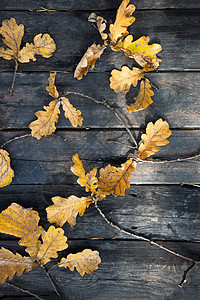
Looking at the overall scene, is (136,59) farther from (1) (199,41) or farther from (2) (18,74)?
(2) (18,74)

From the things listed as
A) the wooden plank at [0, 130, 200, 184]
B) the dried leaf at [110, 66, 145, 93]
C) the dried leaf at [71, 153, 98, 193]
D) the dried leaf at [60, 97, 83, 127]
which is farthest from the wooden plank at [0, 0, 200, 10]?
the dried leaf at [71, 153, 98, 193]

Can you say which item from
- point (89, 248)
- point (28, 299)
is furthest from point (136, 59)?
point (28, 299)

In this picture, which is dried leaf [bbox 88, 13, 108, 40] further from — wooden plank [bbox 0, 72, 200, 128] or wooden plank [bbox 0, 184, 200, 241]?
wooden plank [bbox 0, 184, 200, 241]

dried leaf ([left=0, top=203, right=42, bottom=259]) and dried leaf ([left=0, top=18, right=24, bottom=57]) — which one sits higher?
dried leaf ([left=0, top=18, right=24, bottom=57])

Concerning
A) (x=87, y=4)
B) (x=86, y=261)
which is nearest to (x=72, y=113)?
(x=87, y=4)

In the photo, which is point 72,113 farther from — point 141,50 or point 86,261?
point 86,261

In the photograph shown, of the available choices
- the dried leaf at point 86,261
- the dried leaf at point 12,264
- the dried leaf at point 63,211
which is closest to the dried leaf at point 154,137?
the dried leaf at point 63,211

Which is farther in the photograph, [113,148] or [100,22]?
[113,148]
